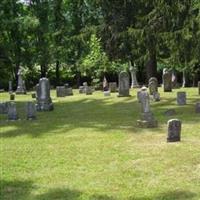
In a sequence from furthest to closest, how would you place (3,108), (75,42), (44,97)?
1. (75,42)
2. (44,97)
3. (3,108)

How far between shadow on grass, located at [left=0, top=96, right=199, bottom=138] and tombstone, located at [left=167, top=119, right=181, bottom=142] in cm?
182

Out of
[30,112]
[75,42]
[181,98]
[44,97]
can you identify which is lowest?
[30,112]

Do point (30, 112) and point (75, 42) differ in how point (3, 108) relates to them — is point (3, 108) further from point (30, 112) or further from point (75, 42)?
point (75, 42)

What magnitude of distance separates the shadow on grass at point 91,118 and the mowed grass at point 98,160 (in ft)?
0.11

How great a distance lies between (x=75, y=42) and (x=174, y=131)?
23.3 m

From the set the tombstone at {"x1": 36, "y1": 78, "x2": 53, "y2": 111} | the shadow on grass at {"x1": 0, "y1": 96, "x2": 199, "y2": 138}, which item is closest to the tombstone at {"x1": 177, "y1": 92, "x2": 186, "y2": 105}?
the shadow on grass at {"x1": 0, "y1": 96, "x2": 199, "y2": 138}

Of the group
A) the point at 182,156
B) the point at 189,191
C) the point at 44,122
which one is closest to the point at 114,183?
the point at 189,191

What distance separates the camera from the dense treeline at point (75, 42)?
3428 centimetres

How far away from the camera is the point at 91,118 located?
18.6 m

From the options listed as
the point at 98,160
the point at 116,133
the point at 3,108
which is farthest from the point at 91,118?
the point at 98,160

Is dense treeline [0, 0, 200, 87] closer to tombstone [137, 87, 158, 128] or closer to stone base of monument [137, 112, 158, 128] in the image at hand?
tombstone [137, 87, 158, 128]

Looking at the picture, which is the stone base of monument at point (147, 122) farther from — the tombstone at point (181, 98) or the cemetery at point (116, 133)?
the tombstone at point (181, 98)

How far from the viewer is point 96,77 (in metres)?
49.5

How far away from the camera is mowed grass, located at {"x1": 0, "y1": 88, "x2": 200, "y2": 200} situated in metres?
9.09
